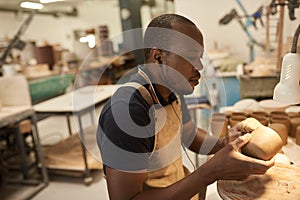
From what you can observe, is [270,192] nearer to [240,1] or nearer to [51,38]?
[240,1]

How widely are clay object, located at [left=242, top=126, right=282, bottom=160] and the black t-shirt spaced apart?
→ 0.36 m

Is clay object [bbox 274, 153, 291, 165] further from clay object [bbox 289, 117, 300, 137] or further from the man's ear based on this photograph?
the man's ear

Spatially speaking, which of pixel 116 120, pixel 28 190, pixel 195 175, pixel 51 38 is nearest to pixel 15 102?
pixel 28 190

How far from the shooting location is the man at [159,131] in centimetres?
89

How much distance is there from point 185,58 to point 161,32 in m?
0.14

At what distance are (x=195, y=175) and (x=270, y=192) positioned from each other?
0.27 meters

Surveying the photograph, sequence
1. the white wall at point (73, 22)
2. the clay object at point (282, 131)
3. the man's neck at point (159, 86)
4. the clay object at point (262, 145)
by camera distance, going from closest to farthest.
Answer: the clay object at point (262, 145), the man's neck at point (159, 86), the clay object at point (282, 131), the white wall at point (73, 22)

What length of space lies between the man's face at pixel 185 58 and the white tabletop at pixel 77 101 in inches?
60.6

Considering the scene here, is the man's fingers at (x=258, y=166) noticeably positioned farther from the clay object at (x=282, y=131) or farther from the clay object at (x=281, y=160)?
the clay object at (x=282, y=131)

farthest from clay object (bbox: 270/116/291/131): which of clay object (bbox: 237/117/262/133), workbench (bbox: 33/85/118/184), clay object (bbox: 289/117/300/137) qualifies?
workbench (bbox: 33/85/118/184)

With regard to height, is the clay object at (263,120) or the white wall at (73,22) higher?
the white wall at (73,22)

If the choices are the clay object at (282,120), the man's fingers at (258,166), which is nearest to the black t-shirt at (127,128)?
the man's fingers at (258,166)

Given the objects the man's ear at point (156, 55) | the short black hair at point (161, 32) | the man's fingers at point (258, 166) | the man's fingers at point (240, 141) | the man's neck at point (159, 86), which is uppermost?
the short black hair at point (161, 32)

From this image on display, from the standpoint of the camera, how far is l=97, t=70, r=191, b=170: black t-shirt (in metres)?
0.90
